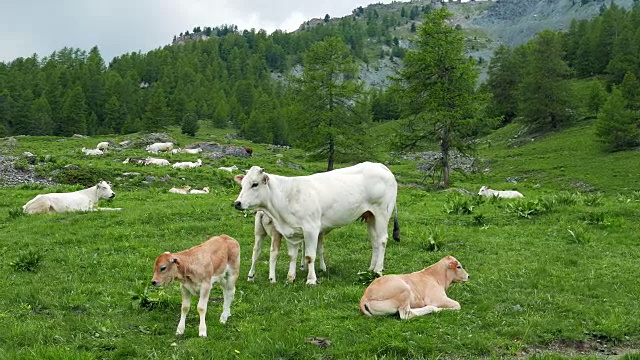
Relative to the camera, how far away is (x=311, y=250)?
38.4ft

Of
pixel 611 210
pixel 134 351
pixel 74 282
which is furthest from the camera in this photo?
pixel 611 210

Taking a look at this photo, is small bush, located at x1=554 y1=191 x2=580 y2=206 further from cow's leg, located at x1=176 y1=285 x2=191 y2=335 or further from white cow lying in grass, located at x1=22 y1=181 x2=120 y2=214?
white cow lying in grass, located at x1=22 y1=181 x2=120 y2=214

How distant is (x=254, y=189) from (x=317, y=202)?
149 cm

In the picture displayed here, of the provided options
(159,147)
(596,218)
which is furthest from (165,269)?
(159,147)

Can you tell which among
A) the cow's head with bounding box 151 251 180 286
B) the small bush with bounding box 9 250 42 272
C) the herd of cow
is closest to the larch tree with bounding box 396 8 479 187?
the herd of cow

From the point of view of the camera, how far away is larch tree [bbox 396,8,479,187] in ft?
126

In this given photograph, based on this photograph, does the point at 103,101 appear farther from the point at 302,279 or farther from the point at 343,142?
the point at 302,279

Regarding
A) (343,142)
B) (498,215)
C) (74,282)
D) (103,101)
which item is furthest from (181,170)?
(103,101)

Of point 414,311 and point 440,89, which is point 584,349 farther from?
point 440,89

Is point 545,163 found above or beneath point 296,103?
beneath

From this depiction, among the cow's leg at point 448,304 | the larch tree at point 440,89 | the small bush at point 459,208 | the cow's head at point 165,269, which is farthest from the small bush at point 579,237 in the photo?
the larch tree at point 440,89

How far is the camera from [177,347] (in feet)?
25.8

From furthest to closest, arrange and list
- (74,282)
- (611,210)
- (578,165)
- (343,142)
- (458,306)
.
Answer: (578,165) < (343,142) < (611,210) < (74,282) < (458,306)

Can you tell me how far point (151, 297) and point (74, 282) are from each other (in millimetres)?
2598
